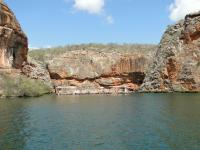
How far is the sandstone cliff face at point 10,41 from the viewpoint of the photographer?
3027 inches

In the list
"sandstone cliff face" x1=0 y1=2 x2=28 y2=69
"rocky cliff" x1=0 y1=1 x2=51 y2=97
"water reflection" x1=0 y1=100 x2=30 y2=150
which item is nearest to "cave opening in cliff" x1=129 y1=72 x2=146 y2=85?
"rocky cliff" x1=0 y1=1 x2=51 y2=97

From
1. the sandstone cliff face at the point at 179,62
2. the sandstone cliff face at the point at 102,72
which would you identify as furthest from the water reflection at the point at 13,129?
the sandstone cliff face at the point at 102,72

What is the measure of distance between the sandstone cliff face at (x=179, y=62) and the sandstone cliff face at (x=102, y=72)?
9343 millimetres

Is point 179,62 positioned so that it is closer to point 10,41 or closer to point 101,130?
point 10,41

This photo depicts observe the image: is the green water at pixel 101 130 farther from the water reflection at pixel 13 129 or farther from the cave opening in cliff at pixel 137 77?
the cave opening in cliff at pixel 137 77

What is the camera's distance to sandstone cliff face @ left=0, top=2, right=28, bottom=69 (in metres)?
76.9

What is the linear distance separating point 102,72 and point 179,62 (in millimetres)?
24165

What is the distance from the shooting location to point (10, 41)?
80562 mm

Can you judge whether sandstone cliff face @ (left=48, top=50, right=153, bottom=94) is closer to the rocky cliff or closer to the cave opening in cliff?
the cave opening in cliff

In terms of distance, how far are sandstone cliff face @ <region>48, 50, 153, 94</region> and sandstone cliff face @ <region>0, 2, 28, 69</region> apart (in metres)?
17.2

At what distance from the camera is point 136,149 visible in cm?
2623

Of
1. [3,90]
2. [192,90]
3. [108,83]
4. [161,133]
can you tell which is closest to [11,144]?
[161,133]

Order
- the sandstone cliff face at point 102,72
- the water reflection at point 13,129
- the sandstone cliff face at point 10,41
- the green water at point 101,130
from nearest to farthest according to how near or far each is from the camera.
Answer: the green water at point 101,130 → the water reflection at point 13,129 → the sandstone cliff face at point 10,41 → the sandstone cliff face at point 102,72

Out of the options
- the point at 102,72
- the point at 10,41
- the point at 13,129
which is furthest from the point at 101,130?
the point at 102,72
